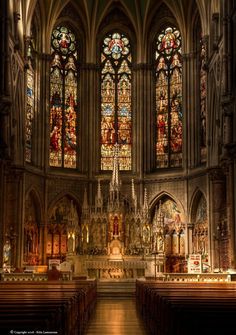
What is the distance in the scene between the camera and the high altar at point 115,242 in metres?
35.5

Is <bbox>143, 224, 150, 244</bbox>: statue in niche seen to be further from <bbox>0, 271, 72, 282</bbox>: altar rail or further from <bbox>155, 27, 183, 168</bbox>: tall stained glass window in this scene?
<bbox>0, 271, 72, 282</bbox>: altar rail

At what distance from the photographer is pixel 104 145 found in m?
44.8

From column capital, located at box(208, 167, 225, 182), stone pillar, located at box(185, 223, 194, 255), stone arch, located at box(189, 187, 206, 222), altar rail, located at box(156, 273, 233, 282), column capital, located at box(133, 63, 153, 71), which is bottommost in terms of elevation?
altar rail, located at box(156, 273, 233, 282)

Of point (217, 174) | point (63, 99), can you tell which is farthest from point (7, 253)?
point (63, 99)

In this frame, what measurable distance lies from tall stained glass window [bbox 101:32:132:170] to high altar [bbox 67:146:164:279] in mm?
7872

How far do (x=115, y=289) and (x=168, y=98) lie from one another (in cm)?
1747

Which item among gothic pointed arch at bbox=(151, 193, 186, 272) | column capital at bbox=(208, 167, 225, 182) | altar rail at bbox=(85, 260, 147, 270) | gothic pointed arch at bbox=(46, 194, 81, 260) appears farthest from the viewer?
gothic pointed arch at bbox=(46, 194, 81, 260)

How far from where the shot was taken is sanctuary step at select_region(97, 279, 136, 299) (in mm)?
29859

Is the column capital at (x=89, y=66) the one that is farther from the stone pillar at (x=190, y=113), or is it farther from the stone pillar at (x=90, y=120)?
the stone pillar at (x=190, y=113)

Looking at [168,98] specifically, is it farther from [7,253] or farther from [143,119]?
[7,253]

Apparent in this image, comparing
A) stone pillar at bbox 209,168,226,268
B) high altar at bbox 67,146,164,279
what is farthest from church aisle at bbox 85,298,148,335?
stone pillar at bbox 209,168,226,268

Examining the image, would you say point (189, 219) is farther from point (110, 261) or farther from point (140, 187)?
point (110, 261)

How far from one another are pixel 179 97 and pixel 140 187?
6.68 meters

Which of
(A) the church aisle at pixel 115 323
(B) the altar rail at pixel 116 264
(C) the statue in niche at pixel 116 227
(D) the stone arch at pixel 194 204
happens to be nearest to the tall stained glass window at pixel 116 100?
(D) the stone arch at pixel 194 204
